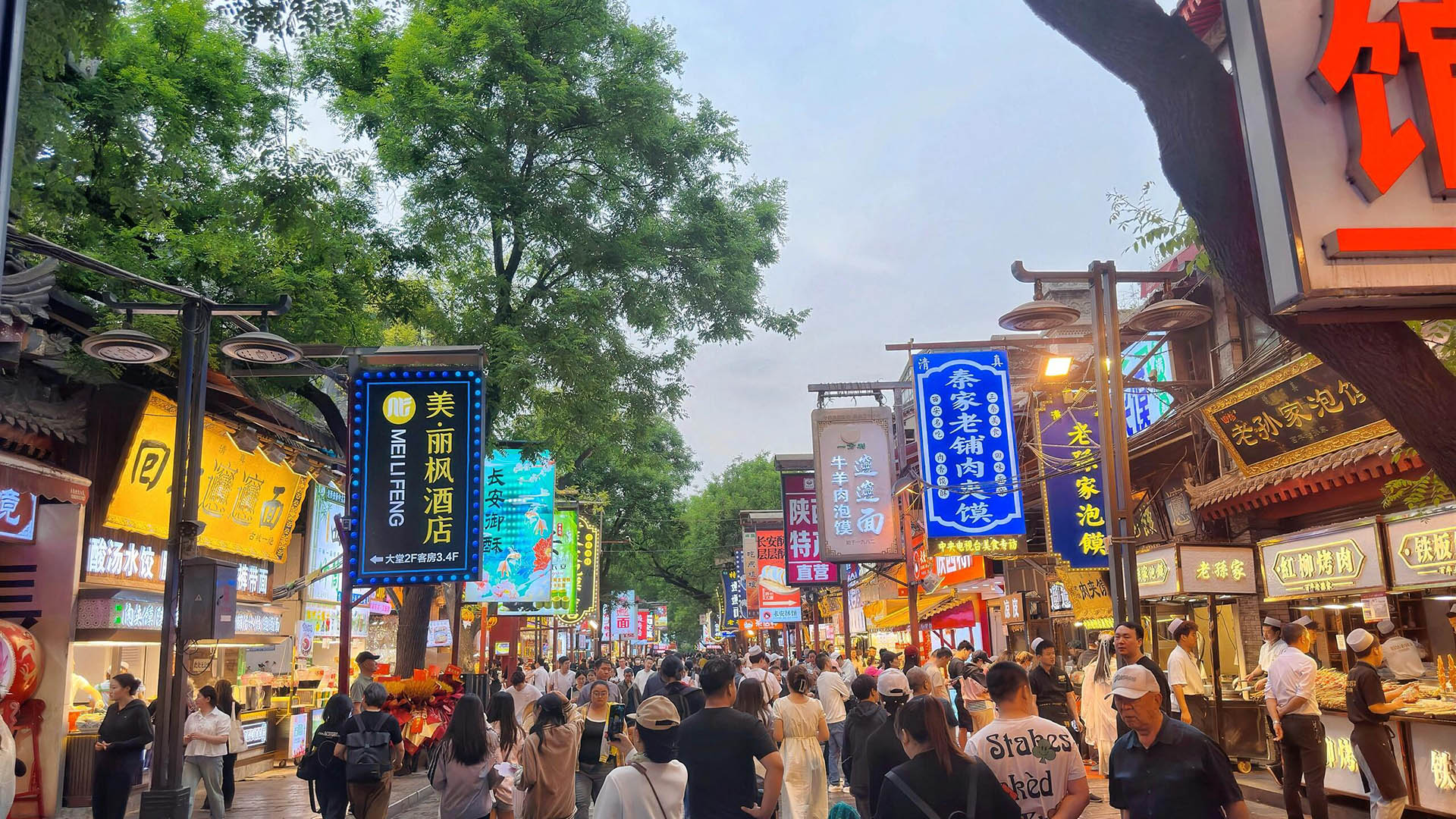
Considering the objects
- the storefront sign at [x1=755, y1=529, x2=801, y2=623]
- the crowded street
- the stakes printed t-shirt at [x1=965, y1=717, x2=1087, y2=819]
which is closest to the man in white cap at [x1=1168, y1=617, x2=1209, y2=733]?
the crowded street

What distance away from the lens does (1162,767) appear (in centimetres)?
509

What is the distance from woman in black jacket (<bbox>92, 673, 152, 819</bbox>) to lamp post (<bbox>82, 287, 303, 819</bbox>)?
2.89ft

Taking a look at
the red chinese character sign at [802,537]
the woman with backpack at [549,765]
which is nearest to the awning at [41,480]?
Answer: the woman with backpack at [549,765]

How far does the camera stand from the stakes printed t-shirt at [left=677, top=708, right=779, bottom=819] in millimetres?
6469

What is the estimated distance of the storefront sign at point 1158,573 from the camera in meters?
13.7

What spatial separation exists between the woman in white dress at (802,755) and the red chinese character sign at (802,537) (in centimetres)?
1880

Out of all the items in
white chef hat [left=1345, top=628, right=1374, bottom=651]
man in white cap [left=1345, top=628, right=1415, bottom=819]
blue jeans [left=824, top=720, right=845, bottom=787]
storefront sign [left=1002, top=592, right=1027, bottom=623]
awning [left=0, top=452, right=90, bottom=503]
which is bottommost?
blue jeans [left=824, top=720, right=845, bottom=787]

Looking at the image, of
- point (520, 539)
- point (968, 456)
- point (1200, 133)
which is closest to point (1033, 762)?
point (1200, 133)

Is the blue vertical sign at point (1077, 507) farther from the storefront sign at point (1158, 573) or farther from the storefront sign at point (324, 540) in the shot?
the storefront sign at point (324, 540)

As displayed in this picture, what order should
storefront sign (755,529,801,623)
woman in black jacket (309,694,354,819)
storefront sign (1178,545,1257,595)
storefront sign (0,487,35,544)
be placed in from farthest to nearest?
storefront sign (755,529,801,623), storefront sign (0,487,35,544), storefront sign (1178,545,1257,595), woman in black jacket (309,694,354,819)

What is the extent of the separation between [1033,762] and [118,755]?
10.4 metres

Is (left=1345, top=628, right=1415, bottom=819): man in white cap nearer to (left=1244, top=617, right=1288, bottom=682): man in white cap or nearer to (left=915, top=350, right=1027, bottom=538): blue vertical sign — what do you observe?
(left=1244, top=617, right=1288, bottom=682): man in white cap

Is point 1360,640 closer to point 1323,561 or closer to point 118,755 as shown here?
point 1323,561

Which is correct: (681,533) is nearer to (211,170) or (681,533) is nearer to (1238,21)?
(211,170)
